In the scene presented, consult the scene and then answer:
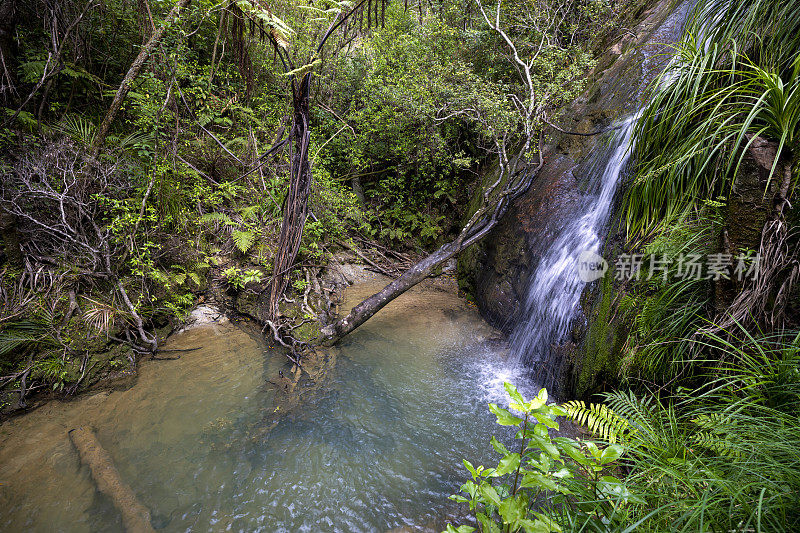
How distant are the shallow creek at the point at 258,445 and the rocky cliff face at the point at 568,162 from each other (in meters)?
1.50

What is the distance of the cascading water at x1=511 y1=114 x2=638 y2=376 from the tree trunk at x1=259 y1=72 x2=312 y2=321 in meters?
3.40

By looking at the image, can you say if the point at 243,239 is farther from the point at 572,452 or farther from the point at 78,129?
the point at 572,452

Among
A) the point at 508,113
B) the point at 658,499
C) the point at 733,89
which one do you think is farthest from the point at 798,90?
the point at 508,113

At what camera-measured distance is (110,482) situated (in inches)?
93.7

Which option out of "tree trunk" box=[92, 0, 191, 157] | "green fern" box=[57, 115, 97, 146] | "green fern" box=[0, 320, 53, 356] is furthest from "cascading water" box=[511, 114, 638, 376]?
"green fern" box=[57, 115, 97, 146]

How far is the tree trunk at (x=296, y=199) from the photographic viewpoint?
391 cm

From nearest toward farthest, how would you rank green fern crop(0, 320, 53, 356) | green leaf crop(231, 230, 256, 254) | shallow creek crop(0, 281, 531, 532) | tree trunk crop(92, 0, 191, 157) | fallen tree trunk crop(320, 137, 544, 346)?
shallow creek crop(0, 281, 531, 532) < green fern crop(0, 320, 53, 356) < tree trunk crop(92, 0, 191, 157) < fallen tree trunk crop(320, 137, 544, 346) < green leaf crop(231, 230, 256, 254)

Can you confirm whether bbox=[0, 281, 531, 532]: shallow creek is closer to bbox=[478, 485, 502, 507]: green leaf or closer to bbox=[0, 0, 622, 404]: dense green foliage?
bbox=[0, 0, 622, 404]: dense green foliage

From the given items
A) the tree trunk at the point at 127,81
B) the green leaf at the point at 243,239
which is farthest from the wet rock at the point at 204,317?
the tree trunk at the point at 127,81

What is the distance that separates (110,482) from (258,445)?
3.42 ft

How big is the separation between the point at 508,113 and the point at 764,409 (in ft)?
16.7

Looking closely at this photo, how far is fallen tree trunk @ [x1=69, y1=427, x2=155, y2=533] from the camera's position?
84.0 inches

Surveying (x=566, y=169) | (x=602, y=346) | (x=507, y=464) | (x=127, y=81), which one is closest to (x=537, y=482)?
(x=507, y=464)

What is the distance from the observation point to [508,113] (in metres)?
5.36
